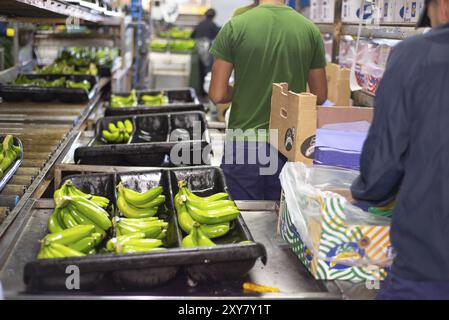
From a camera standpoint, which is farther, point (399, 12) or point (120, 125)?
point (120, 125)

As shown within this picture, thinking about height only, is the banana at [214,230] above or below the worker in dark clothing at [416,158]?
below

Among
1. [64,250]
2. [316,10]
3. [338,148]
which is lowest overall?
[64,250]

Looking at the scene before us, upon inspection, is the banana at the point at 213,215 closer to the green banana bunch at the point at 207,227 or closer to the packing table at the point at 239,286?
the green banana bunch at the point at 207,227

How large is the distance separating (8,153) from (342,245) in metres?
1.78

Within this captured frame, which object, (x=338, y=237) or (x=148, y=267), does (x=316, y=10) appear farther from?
(x=148, y=267)

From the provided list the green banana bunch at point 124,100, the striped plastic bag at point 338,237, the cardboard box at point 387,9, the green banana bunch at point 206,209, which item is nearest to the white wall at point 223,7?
the green banana bunch at point 124,100

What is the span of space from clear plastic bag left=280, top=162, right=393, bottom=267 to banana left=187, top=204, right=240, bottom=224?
0.21 meters

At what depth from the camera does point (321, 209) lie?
71.5 inches

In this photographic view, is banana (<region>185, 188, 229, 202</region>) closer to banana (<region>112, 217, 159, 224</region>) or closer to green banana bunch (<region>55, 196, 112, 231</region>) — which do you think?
banana (<region>112, 217, 159, 224</region>)

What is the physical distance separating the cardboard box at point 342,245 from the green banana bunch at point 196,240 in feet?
1.11

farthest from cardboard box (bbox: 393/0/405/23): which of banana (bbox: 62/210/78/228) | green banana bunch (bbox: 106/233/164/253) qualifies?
banana (bbox: 62/210/78/228)

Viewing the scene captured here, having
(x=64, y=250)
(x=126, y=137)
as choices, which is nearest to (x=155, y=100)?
(x=126, y=137)

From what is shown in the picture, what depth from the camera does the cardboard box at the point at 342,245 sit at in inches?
70.6

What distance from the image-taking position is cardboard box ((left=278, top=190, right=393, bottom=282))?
1.79 metres
